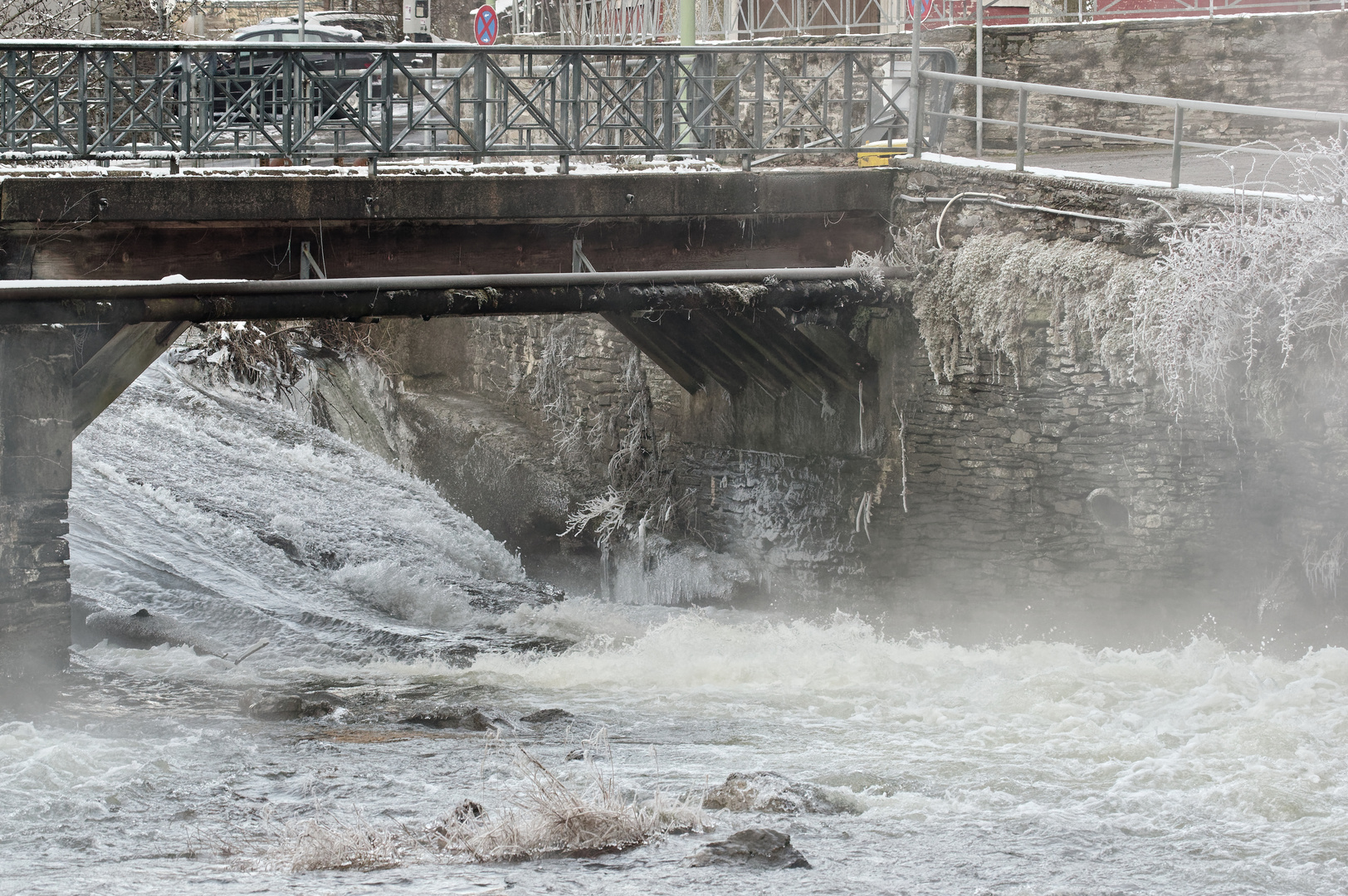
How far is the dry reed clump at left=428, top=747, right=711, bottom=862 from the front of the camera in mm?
6637

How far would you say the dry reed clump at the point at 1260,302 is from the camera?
342 inches

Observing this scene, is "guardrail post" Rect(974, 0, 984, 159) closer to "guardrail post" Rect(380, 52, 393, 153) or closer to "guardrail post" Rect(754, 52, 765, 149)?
"guardrail post" Rect(754, 52, 765, 149)

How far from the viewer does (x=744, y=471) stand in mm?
13852

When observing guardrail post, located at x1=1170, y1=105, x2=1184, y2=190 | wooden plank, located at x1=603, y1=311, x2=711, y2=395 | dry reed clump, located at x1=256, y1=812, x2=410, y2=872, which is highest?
guardrail post, located at x1=1170, y1=105, x2=1184, y2=190

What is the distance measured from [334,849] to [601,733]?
6.19 ft

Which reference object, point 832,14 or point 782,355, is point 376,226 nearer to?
point 782,355

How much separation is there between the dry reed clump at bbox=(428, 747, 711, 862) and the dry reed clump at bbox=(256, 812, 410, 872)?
9.1 inches

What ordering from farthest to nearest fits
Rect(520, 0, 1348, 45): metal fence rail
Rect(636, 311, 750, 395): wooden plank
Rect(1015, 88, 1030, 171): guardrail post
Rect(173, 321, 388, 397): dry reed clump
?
Rect(173, 321, 388, 397): dry reed clump < Rect(520, 0, 1348, 45): metal fence rail < Rect(636, 311, 750, 395): wooden plank < Rect(1015, 88, 1030, 171): guardrail post

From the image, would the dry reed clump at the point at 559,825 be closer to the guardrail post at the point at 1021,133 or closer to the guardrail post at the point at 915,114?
the guardrail post at the point at 1021,133

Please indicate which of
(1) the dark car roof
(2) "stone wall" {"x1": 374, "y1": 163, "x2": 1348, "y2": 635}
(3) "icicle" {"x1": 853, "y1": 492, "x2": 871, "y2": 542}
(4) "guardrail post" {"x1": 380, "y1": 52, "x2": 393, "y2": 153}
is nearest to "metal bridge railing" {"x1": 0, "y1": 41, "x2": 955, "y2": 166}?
(4) "guardrail post" {"x1": 380, "y1": 52, "x2": 393, "y2": 153}

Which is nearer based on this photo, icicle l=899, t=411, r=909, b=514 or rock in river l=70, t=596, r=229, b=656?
rock in river l=70, t=596, r=229, b=656

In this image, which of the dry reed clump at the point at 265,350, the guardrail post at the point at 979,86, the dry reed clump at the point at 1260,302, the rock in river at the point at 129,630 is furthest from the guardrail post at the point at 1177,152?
the dry reed clump at the point at 265,350

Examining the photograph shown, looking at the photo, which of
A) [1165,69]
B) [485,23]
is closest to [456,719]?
[1165,69]

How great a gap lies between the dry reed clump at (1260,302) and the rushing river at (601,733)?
1.83 m
